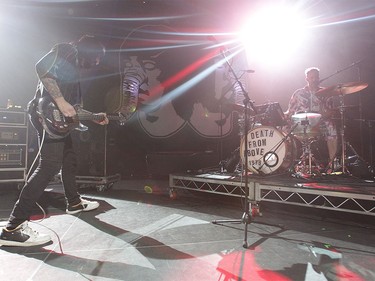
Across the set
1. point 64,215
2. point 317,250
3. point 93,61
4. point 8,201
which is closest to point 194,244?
point 317,250

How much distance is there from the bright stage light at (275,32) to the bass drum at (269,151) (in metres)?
3.19

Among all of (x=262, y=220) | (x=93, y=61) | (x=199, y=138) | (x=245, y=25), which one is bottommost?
(x=262, y=220)

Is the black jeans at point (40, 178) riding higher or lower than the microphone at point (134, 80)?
lower

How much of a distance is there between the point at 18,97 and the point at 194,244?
5732mm

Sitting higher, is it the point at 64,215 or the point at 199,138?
the point at 199,138

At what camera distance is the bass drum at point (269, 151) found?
Answer: 3.81 metres

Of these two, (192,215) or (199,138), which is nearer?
(192,215)

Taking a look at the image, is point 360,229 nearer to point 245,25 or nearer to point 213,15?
point 245,25

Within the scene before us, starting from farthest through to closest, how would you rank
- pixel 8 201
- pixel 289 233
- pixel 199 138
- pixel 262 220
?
1. pixel 199 138
2. pixel 8 201
3. pixel 262 220
4. pixel 289 233

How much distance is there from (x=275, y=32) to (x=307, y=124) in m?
3.23

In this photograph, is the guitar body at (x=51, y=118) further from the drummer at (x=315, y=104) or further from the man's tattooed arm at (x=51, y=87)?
the drummer at (x=315, y=104)

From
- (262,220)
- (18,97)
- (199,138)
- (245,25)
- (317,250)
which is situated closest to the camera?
(317,250)

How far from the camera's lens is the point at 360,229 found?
2.92 meters

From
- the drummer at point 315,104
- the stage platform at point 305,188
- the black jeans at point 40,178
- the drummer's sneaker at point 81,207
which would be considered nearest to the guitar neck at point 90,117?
the black jeans at point 40,178
